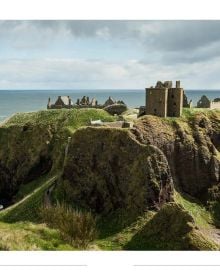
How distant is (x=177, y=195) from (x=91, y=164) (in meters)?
9.20

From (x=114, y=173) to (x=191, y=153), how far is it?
11.9 m

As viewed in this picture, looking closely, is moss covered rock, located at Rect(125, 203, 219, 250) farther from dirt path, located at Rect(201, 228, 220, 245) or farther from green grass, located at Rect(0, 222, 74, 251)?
green grass, located at Rect(0, 222, 74, 251)

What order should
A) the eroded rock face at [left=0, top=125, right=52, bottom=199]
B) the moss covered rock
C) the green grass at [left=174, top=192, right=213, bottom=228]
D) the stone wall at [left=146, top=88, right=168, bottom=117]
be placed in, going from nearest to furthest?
the moss covered rock, the green grass at [left=174, top=192, right=213, bottom=228], the stone wall at [left=146, top=88, right=168, bottom=117], the eroded rock face at [left=0, top=125, right=52, bottom=199]

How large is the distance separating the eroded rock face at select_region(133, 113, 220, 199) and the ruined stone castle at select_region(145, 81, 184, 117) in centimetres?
123

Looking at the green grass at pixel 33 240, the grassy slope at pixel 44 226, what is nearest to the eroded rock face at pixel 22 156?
the grassy slope at pixel 44 226

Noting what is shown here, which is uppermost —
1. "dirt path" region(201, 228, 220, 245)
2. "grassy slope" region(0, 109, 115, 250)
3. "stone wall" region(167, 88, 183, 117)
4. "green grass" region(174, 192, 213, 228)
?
"stone wall" region(167, 88, 183, 117)

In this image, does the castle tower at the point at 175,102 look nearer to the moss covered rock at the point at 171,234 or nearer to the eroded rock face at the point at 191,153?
the eroded rock face at the point at 191,153

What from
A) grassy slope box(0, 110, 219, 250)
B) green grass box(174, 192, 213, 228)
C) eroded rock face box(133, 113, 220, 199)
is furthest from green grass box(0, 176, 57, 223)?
eroded rock face box(133, 113, 220, 199)

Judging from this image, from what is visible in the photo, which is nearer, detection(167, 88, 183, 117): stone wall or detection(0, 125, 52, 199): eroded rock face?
detection(167, 88, 183, 117): stone wall

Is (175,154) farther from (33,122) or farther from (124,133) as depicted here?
(33,122)

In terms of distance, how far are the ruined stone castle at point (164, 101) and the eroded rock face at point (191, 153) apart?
4.04 feet

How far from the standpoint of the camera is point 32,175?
63719mm

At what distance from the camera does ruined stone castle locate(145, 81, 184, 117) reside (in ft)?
179

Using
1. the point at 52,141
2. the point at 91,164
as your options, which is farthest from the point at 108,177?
the point at 52,141
